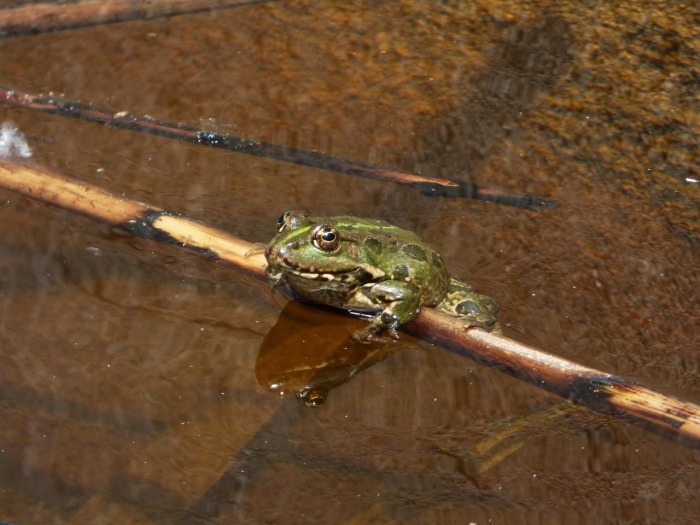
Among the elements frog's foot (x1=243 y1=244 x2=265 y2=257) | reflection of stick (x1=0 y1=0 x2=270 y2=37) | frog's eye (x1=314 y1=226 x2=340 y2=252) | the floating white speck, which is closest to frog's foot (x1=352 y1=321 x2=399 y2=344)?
frog's eye (x1=314 y1=226 x2=340 y2=252)

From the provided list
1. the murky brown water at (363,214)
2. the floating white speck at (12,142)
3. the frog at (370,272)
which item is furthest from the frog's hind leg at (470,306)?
the floating white speck at (12,142)

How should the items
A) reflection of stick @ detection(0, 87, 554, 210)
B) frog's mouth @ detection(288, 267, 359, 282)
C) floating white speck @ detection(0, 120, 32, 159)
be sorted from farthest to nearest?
reflection of stick @ detection(0, 87, 554, 210) < floating white speck @ detection(0, 120, 32, 159) < frog's mouth @ detection(288, 267, 359, 282)

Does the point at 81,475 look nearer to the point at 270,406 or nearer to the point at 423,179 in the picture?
the point at 270,406

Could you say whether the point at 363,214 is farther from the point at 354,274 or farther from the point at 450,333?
the point at 450,333

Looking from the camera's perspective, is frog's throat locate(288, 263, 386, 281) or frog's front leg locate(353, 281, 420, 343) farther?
frog's throat locate(288, 263, 386, 281)

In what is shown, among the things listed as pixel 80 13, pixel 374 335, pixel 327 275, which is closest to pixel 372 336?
pixel 374 335

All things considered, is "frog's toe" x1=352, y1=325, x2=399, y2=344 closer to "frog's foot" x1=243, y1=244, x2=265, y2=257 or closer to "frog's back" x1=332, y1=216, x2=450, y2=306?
"frog's back" x1=332, y1=216, x2=450, y2=306
